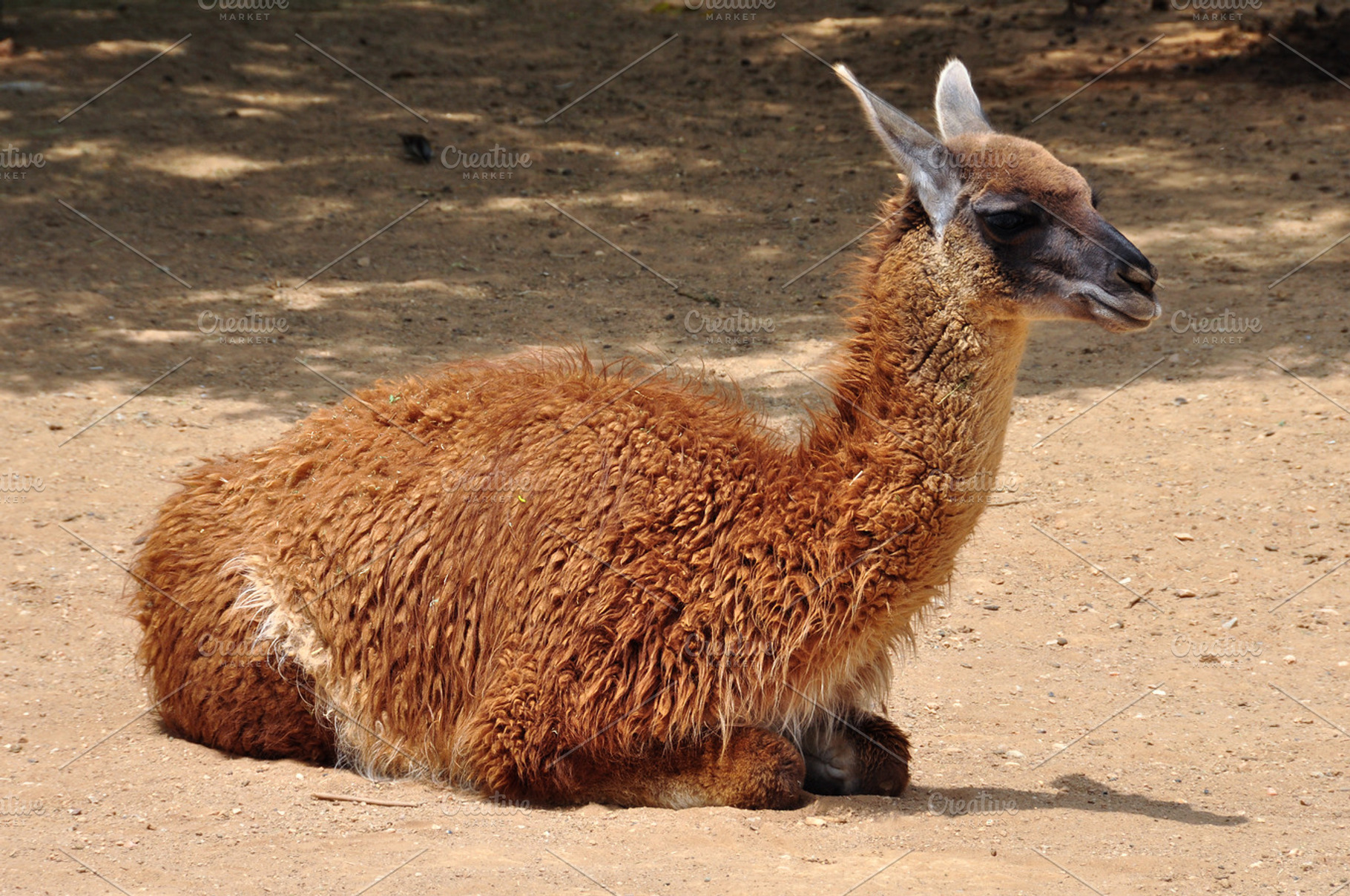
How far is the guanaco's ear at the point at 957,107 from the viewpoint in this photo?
5.29 meters

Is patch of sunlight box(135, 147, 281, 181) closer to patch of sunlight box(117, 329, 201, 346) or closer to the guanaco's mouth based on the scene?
patch of sunlight box(117, 329, 201, 346)

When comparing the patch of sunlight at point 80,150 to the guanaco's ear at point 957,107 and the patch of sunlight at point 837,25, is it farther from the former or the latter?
the guanaco's ear at point 957,107

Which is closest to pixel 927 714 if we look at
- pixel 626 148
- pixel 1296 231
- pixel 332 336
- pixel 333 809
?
pixel 333 809

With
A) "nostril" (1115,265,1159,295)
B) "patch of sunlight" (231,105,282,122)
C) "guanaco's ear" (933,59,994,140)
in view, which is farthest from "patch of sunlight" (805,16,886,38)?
"nostril" (1115,265,1159,295)

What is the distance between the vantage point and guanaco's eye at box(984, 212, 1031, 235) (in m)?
4.66

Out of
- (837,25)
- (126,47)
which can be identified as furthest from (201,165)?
(837,25)

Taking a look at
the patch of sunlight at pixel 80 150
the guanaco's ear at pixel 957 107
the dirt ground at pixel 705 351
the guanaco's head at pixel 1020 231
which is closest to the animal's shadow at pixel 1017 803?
the dirt ground at pixel 705 351

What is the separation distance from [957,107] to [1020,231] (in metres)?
0.94

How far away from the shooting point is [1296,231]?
1103cm

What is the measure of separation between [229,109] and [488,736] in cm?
1061

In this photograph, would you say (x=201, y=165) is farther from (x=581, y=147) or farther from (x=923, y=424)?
(x=923, y=424)

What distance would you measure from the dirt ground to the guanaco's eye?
82cm

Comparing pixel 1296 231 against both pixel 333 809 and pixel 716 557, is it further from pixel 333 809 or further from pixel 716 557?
pixel 333 809

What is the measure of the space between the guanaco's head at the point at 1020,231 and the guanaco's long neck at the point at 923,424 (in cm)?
9
